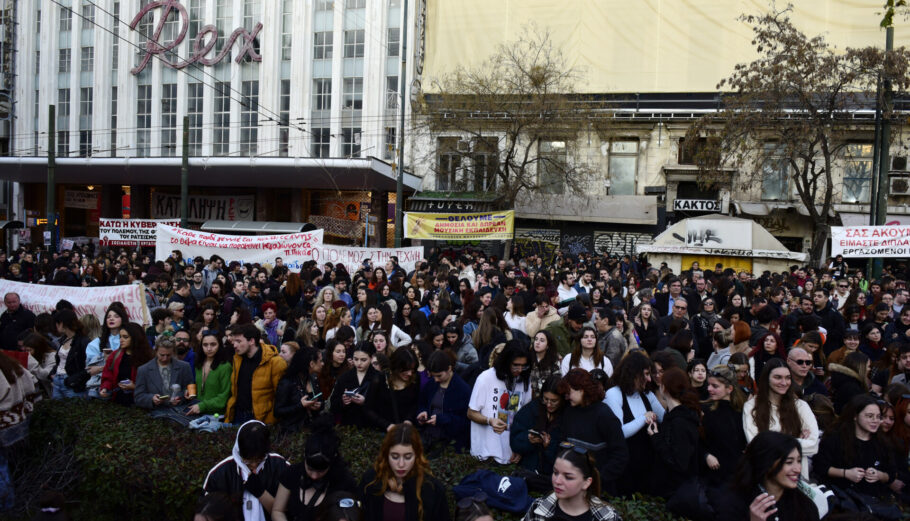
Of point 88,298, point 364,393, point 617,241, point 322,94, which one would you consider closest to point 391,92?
point 322,94

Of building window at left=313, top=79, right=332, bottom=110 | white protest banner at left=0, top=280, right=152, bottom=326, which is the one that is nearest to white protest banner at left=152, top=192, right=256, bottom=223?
building window at left=313, top=79, right=332, bottom=110

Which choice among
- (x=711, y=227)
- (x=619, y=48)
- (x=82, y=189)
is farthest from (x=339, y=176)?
(x=82, y=189)

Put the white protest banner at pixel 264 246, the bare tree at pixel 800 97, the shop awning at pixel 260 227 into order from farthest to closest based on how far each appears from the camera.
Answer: the shop awning at pixel 260 227 → the bare tree at pixel 800 97 → the white protest banner at pixel 264 246

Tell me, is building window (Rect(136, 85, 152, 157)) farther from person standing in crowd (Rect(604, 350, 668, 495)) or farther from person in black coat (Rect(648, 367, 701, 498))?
person in black coat (Rect(648, 367, 701, 498))

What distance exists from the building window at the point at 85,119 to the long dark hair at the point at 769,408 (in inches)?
1365

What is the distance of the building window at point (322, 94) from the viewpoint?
2928cm

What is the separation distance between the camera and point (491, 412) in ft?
17.0

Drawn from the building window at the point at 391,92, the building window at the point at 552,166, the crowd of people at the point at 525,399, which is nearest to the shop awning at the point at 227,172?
the building window at the point at 391,92

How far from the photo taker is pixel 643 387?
491cm

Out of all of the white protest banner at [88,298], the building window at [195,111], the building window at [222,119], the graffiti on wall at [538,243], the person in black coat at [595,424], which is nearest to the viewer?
the person in black coat at [595,424]

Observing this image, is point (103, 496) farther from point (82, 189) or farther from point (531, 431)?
point (82, 189)

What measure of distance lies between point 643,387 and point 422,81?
25.6 meters

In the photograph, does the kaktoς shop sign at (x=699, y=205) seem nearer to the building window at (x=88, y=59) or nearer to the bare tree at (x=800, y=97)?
the bare tree at (x=800, y=97)

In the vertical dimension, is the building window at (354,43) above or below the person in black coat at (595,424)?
above
